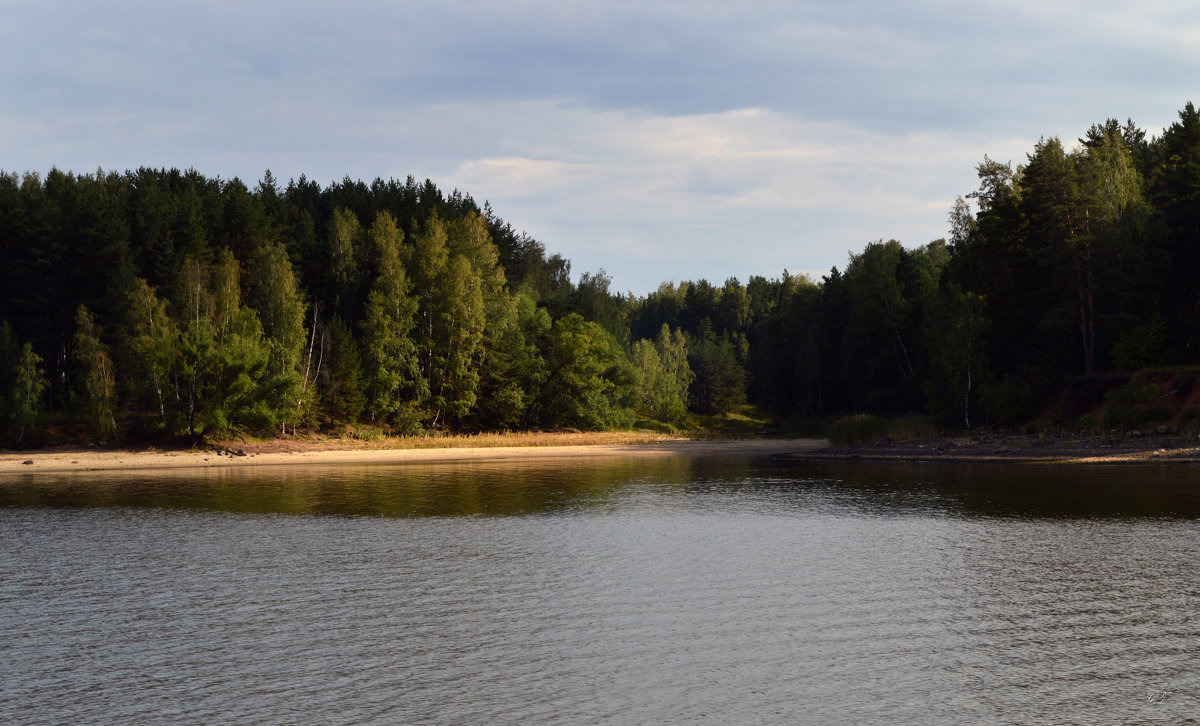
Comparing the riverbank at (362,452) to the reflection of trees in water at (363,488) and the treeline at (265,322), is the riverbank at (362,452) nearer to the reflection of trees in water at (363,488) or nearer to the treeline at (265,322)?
the treeline at (265,322)

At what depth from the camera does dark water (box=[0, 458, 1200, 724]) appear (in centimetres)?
1157

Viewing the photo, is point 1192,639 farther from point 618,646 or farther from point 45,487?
point 45,487

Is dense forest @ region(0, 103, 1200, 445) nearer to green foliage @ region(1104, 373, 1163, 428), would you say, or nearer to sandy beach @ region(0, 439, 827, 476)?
sandy beach @ region(0, 439, 827, 476)

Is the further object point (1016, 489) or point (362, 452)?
point (362, 452)

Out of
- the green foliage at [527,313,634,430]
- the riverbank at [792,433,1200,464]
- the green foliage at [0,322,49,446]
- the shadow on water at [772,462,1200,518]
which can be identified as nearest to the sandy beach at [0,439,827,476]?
the green foliage at [0,322,49,446]

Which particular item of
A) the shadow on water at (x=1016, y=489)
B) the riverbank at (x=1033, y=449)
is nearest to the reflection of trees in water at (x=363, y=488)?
the shadow on water at (x=1016, y=489)

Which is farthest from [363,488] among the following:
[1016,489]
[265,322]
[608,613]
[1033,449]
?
[1033,449]

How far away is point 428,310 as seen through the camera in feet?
292

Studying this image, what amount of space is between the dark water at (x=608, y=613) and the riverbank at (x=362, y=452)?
2912 centimetres

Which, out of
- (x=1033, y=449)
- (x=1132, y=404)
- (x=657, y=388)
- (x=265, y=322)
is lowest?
(x=1033, y=449)

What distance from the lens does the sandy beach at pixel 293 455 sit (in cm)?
5962

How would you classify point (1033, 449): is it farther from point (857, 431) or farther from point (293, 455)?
point (293, 455)

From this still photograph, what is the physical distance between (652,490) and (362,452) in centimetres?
3618

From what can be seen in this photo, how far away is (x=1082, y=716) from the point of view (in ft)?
35.1
